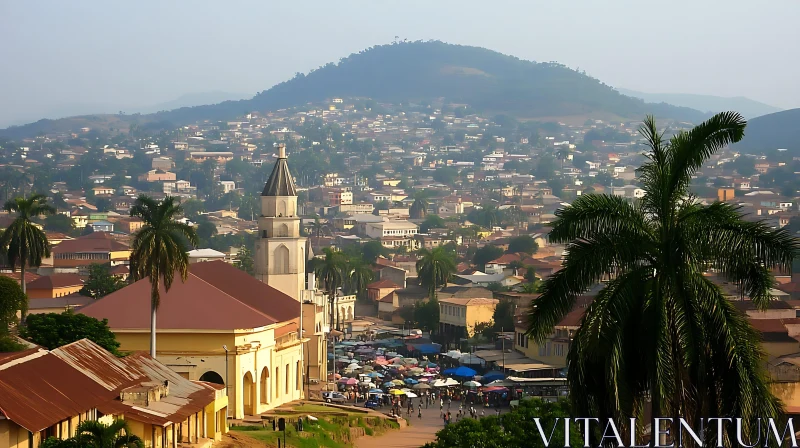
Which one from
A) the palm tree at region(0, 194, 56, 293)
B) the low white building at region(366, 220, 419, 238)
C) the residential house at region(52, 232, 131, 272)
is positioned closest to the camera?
the palm tree at region(0, 194, 56, 293)

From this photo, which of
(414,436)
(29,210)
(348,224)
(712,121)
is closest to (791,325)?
(414,436)

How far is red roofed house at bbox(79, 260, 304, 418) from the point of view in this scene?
136ft

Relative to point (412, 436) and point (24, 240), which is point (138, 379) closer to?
point (412, 436)

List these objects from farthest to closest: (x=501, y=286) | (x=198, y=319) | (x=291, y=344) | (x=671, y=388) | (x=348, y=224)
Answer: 1. (x=348, y=224)
2. (x=501, y=286)
3. (x=291, y=344)
4. (x=198, y=319)
5. (x=671, y=388)

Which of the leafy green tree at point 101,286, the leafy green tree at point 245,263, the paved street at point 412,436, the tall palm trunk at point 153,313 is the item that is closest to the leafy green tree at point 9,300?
the tall palm trunk at point 153,313

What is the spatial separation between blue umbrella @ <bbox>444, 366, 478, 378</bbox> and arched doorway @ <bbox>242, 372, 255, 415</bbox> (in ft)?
59.8

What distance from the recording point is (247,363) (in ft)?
139

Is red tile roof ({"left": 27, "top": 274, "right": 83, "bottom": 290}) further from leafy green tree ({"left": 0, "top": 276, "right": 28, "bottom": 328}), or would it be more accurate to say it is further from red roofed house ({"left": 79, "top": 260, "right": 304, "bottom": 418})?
leafy green tree ({"left": 0, "top": 276, "right": 28, "bottom": 328})

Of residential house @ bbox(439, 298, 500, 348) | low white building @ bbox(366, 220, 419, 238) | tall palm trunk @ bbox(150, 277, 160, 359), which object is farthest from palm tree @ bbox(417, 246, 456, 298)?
low white building @ bbox(366, 220, 419, 238)

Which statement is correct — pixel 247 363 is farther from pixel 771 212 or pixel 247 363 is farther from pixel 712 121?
pixel 771 212

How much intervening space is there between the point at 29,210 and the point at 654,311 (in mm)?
42754

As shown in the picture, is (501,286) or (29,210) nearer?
(29,210)

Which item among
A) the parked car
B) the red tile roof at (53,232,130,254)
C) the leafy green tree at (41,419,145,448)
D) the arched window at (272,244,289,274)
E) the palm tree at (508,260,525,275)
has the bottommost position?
the palm tree at (508,260,525,275)

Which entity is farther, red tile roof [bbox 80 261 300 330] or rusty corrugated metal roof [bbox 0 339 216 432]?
red tile roof [bbox 80 261 300 330]
